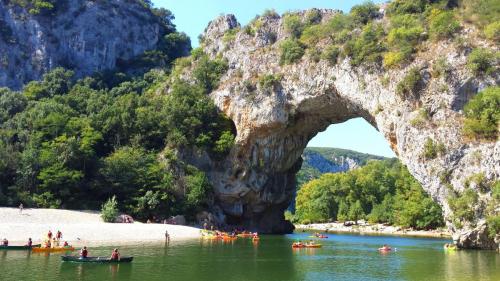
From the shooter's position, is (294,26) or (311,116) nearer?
(311,116)

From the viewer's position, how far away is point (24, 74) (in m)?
78.1

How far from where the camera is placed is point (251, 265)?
Result: 26.4m

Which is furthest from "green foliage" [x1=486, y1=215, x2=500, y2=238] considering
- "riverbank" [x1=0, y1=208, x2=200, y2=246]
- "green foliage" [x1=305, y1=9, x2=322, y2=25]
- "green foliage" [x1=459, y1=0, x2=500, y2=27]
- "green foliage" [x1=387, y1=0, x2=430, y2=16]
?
"green foliage" [x1=305, y1=9, x2=322, y2=25]

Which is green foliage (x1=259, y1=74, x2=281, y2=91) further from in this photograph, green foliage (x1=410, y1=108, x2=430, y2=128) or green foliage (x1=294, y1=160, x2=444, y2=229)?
green foliage (x1=294, y1=160, x2=444, y2=229)

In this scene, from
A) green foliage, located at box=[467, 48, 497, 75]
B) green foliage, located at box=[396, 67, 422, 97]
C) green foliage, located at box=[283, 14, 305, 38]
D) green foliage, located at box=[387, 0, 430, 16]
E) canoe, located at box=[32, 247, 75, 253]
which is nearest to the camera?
canoe, located at box=[32, 247, 75, 253]

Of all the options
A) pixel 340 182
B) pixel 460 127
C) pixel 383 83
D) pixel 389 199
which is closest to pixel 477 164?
pixel 460 127

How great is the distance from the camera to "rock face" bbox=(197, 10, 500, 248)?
3741 cm

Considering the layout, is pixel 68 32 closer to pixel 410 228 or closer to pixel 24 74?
pixel 24 74

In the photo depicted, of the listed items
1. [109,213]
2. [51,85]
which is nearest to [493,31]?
[109,213]

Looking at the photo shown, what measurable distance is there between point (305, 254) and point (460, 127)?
53.7ft

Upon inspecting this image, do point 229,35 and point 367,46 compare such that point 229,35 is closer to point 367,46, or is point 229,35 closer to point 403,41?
point 367,46

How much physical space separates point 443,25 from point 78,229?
36.3 m

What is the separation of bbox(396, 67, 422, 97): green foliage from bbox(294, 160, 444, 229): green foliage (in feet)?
99.7

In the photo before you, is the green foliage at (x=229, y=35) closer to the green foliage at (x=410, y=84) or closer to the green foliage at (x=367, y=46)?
the green foliage at (x=367, y=46)
